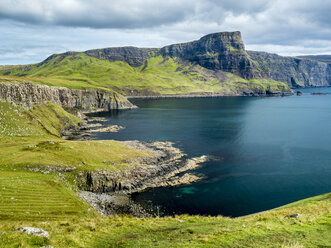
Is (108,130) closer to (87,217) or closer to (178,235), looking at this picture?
(87,217)

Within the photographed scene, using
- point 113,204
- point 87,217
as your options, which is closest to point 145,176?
point 113,204

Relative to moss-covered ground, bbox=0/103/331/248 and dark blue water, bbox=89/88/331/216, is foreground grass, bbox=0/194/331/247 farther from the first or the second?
dark blue water, bbox=89/88/331/216

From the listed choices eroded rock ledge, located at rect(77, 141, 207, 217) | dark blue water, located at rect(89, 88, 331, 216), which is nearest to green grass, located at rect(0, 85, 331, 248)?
eroded rock ledge, located at rect(77, 141, 207, 217)

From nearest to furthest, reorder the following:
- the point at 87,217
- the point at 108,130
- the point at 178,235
Answer: the point at 178,235
the point at 87,217
the point at 108,130

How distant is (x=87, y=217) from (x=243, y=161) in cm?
6658

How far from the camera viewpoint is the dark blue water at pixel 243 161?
65.1 metres

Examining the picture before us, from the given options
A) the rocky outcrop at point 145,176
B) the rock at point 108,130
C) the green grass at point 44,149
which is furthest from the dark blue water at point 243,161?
the green grass at point 44,149

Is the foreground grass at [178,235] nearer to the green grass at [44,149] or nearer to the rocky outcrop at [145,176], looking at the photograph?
the rocky outcrop at [145,176]

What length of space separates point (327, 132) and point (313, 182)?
3463 inches

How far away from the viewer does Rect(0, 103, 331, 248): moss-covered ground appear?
23281 millimetres

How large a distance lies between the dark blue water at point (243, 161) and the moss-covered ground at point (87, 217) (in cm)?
1638

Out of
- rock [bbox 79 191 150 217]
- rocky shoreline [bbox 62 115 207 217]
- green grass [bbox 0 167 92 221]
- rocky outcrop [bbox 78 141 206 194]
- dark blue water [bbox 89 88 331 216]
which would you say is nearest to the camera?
green grass [bbox 0 167 92 221]

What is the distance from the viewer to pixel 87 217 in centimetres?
4875

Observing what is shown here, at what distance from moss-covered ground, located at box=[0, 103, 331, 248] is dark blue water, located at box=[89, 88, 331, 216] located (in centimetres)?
1638
